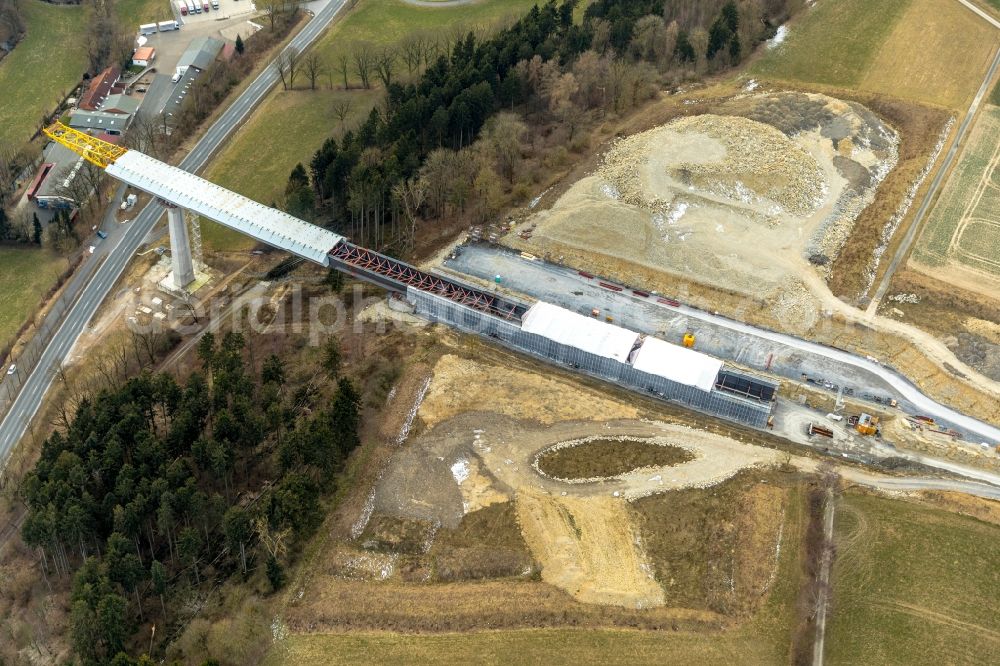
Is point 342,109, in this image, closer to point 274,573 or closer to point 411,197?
point 411,197

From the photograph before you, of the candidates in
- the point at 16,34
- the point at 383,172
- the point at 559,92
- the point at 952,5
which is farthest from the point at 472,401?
the point at 16,34

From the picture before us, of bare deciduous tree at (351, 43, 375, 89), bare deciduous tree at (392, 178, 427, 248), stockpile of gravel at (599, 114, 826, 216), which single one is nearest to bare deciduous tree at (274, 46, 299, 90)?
bare deciduous tree at (351, 43, 375, 89)

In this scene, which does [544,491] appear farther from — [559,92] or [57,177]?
[57,177]

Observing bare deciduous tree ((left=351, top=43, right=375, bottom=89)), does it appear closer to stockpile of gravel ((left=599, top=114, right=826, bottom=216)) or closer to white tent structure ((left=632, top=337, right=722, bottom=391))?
stockpile of gravel ((left=599, top=114, right=826, bottom=216))

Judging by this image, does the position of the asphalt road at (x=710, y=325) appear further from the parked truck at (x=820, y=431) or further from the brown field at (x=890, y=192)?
the brown field at (x=890, y=192)

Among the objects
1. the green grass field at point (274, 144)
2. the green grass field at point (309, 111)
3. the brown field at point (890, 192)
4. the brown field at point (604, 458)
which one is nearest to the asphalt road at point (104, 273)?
the green grass field at point (309, 111)
